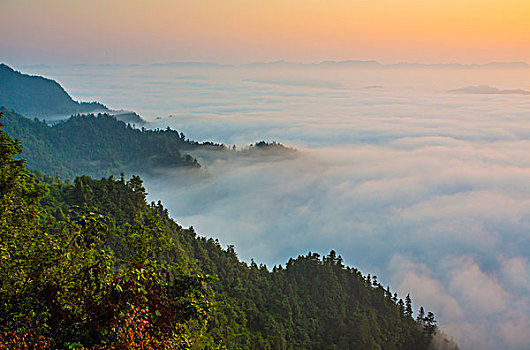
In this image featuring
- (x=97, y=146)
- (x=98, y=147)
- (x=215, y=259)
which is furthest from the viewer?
(x=97, y=146)

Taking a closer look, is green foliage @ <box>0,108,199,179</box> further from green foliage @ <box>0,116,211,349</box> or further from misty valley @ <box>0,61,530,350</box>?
green foliage @ <box>0,116,211,349</box>

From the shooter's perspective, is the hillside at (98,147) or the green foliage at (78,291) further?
the hillside at (98,147)

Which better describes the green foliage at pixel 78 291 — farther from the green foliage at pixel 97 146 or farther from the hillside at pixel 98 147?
the hillside at pixel 98 147

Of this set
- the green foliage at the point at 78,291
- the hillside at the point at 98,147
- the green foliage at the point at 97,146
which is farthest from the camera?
the hillside at the point at 98,147

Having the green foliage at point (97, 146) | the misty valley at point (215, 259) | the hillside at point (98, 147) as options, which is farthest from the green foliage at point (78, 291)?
the hillside at point (98, 147)

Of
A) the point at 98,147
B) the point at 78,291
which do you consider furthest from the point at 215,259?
the point at 98,147

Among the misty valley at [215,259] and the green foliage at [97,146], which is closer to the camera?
the misty valley at [215,259]

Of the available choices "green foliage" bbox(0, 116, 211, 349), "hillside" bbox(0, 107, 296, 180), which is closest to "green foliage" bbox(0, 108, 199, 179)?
"hillside" bbox(0, 107, 296, 180)

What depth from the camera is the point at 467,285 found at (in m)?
140

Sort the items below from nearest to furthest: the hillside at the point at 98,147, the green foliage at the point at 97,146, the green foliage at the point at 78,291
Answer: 1. the green foliage at the point at 78,291
2. the green foliage at the point at 97,146
3. the hillside at the point at 98,147

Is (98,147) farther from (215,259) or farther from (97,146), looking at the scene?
(215,259)

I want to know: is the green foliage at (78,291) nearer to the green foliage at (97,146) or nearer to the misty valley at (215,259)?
the misty valley at (215,259)

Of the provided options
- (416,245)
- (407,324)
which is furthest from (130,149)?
(407,324)

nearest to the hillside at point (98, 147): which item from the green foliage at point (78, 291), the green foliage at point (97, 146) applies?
the green foliage at point (97, 146)
